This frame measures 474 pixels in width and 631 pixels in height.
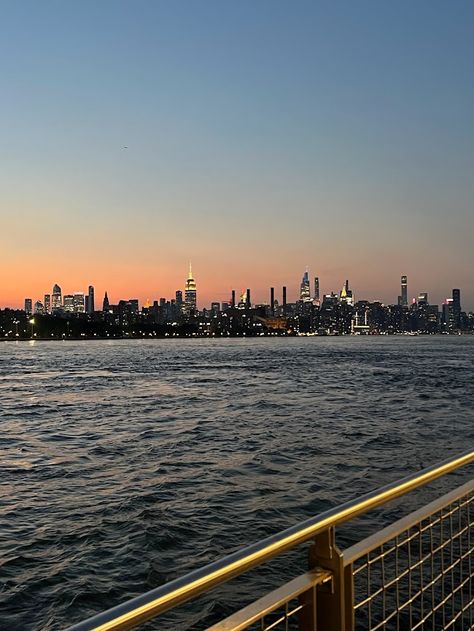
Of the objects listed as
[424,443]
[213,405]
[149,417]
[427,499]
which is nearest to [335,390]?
[213,405]

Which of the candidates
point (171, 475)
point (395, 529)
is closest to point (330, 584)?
point (395, 529)

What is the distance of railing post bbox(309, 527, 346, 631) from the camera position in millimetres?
2516

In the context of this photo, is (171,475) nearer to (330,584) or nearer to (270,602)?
(330,584)

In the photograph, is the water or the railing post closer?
the railing post

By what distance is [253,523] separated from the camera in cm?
1227

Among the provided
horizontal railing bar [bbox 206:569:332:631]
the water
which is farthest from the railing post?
the water

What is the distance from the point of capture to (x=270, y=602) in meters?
2.24

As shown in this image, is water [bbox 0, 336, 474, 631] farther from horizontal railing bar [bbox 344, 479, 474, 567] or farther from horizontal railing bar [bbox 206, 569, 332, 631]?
horizontal railing bar [bbox 206, 569, 332, 631]

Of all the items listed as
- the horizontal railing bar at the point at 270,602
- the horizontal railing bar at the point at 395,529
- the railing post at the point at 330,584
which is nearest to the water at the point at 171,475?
the horizontal railing bar at the point at 395,529

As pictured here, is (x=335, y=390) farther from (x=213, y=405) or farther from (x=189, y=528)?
(x=189, y=528)

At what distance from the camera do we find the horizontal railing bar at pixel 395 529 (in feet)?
8.57

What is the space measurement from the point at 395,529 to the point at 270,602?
87cm

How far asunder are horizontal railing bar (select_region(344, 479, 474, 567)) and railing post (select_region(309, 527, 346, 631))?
0.06 metres

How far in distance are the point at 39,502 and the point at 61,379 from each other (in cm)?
4309
